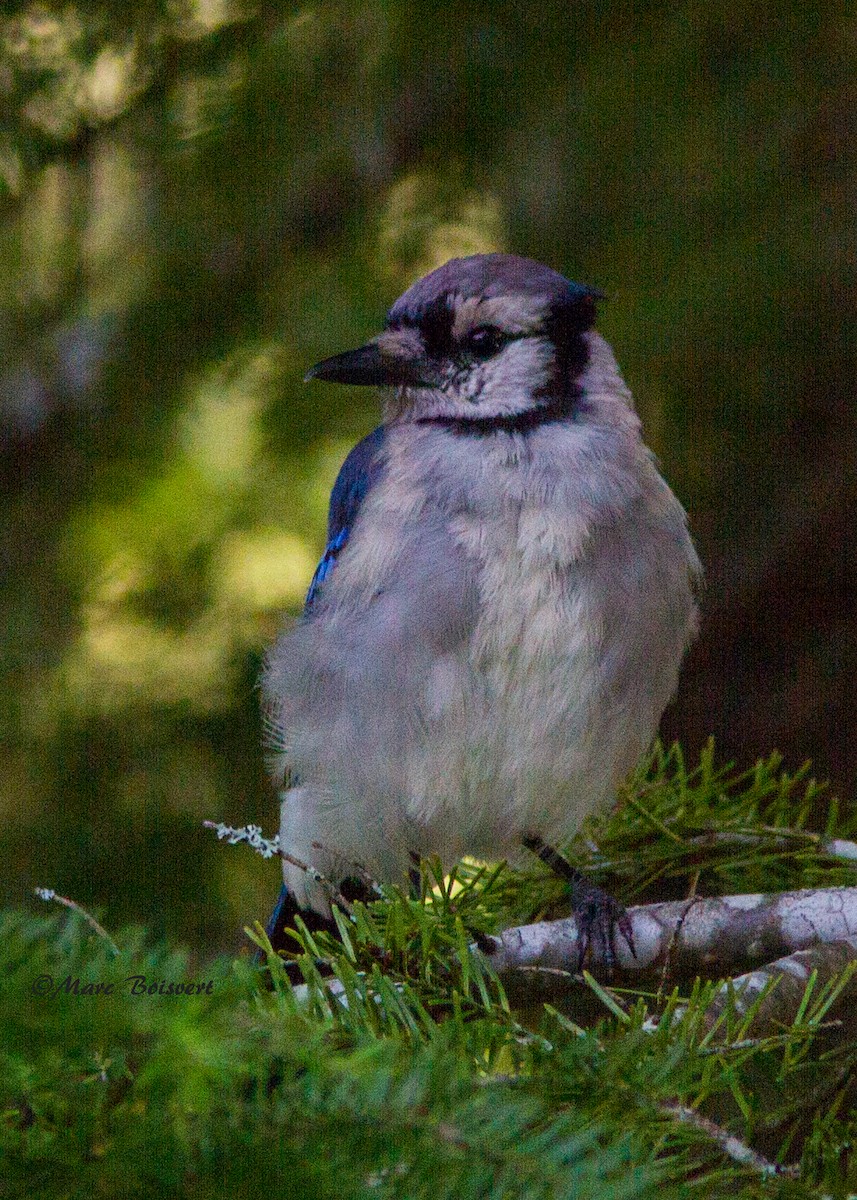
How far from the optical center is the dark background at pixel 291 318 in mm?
2080

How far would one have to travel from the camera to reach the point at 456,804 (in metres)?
1.84

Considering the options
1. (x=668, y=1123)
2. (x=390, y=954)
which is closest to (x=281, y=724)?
(x=390, y=954)

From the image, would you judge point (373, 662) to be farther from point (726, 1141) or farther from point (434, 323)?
point (726, 1141)

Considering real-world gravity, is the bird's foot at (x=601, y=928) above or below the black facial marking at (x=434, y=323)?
below

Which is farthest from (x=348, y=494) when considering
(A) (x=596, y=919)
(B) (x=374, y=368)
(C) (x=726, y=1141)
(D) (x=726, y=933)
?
(C) (x=726, y=1141)

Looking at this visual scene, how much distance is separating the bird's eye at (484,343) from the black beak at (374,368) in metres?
0.07

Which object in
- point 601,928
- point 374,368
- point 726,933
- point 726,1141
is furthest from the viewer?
point 374,368

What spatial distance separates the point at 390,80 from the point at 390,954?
1425 mm

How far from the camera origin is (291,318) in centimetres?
228

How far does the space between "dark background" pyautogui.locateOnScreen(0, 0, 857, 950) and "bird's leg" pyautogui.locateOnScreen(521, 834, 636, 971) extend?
0.66 metres

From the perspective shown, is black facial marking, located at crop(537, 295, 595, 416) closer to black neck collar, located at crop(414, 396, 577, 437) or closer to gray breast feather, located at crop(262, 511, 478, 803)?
black neck collar, located at crop(414, 396, 577, 437)

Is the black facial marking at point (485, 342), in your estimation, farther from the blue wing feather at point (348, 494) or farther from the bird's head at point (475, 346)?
the blue wing feather at point (348, 494)

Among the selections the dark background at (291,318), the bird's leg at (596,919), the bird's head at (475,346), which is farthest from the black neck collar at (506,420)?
the bird's leg at (596,919)

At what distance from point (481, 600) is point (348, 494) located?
396mm
